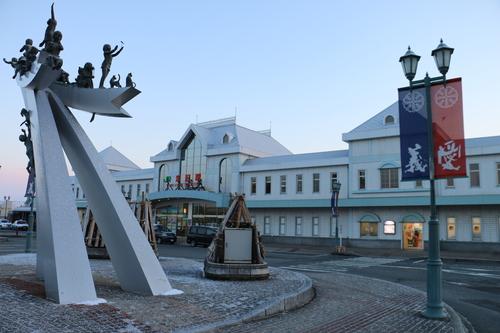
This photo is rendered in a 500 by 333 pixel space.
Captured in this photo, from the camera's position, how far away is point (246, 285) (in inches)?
447

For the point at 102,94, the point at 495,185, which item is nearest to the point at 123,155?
the point at 495,185

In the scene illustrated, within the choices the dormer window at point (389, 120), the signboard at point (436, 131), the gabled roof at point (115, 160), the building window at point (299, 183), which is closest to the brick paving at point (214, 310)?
the signboard at point (436, 131)

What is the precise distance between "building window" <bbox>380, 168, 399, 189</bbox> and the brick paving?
2279cm

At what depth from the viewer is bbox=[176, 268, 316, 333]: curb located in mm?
6702

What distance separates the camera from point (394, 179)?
33656mm

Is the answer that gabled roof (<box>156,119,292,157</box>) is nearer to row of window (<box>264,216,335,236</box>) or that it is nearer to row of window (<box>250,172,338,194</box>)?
row of window (<box>250,172,338,194</box>)

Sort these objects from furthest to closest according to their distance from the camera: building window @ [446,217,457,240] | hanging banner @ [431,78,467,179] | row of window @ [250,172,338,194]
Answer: row of window @ [250,172,338,194] → building window @ [446,217,457,240] → hanging banner @ [431,78,467,179]

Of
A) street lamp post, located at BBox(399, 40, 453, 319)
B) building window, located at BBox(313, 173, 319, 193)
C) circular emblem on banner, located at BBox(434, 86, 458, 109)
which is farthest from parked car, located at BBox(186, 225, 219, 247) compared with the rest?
circular emblem on banner, located at BBox(434, 86, 458, 109)

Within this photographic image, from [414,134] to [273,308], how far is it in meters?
5.22

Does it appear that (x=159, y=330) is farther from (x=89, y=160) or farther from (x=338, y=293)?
(x=338, y=293)

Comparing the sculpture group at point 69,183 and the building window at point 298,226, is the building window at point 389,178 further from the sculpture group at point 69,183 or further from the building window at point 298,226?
the sculpture group at point 69,183

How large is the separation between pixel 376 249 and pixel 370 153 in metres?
8.06

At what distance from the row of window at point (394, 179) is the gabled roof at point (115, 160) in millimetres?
39342

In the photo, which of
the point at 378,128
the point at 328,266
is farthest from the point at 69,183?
the point at 378,128
